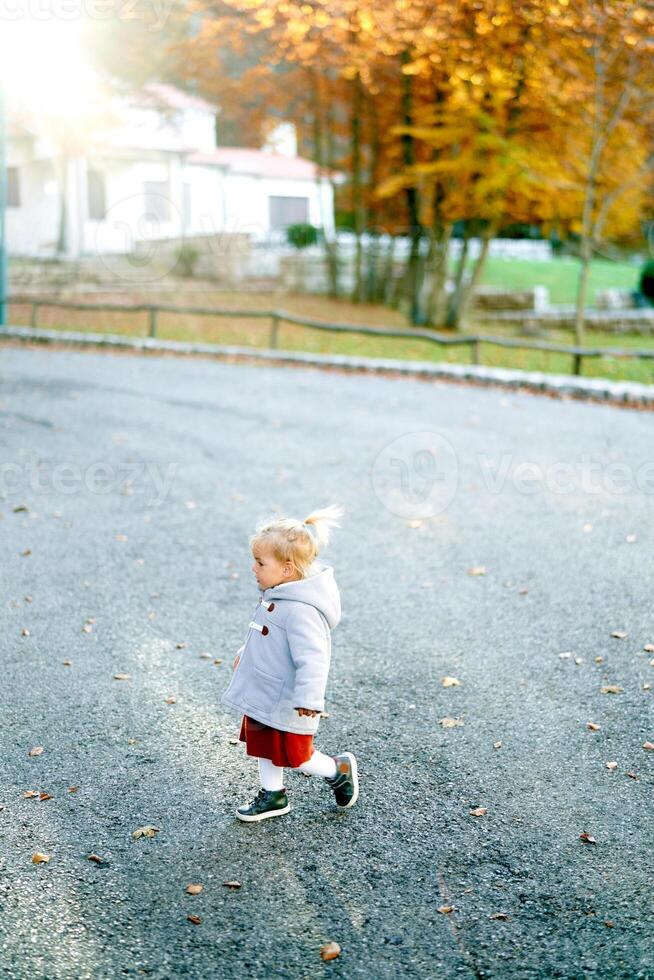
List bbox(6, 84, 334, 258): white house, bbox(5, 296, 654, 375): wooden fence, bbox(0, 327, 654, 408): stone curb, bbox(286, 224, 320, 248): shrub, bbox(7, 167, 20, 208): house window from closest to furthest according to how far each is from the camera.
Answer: bbox(0, 327, 654, 408): stone curb → bbox(5, 296, 654, 375): wooden fence → bbox(6, 84, 334, 258): white house → bbox(286, 224, 320, 248): shrub → bbox(7, 167, 20, 208): house window

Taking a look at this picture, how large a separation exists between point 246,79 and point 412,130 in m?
6.20

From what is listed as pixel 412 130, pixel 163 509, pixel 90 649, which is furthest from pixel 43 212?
pixel 90 649

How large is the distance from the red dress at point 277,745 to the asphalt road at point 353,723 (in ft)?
0.88

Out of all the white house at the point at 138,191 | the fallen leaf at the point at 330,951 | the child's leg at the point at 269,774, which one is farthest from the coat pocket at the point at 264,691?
the white house at the point at 138,191

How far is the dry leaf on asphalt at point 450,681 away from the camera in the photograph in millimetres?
4923

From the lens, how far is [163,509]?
802cm

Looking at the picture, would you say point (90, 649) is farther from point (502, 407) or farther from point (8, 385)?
point (8, 385)

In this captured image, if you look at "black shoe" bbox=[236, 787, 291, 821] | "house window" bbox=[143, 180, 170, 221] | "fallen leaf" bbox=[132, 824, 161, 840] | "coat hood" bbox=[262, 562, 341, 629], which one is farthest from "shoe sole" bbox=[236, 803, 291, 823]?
"house window" bbox=[143, 180, 170, 221]

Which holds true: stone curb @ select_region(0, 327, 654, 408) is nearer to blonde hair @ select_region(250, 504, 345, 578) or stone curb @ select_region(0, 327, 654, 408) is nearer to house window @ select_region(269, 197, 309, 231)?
blonde hair @ select_region(250, 504, 345, 578)

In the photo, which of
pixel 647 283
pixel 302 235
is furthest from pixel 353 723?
pixel 302 235

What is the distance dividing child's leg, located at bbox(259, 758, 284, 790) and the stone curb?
9856 millimetres

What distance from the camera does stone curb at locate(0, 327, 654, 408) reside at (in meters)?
12.9

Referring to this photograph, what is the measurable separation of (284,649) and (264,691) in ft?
0.53

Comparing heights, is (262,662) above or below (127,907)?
above
